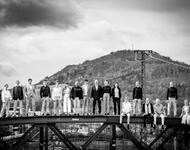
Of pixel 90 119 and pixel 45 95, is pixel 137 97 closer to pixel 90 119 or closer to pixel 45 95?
pixel 90 119

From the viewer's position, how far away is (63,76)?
105375 millimetres

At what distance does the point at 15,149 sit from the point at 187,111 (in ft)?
29.7

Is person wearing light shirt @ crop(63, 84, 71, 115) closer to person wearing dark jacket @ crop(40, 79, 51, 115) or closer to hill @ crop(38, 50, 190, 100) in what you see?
person wearing dark jacket @ crop(40, 79, 51, 115)

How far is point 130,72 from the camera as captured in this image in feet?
291

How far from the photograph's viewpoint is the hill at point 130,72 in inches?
2729

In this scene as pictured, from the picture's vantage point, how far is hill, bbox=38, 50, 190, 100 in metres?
69.3

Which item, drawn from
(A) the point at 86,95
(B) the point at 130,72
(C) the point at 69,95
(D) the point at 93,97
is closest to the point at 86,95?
(A) the point at 86,95

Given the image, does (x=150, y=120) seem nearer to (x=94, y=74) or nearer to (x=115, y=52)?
(x=94, y=74)

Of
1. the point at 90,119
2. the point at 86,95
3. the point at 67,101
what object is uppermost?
the point at 86,95

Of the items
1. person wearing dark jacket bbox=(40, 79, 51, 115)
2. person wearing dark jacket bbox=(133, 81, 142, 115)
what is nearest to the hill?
person wearing dark jacket bbox=(133, 81, 142, 115)

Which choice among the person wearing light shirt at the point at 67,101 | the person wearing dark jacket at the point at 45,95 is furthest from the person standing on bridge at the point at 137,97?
the person wearing dark jacket at the point at 45,95

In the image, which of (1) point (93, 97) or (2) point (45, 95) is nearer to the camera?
(2) point (45, 95)

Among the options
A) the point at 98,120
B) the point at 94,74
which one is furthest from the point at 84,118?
the point at 94,74

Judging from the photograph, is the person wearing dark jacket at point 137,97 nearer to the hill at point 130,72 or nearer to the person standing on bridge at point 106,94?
the person standing on bridge at point 106,94
